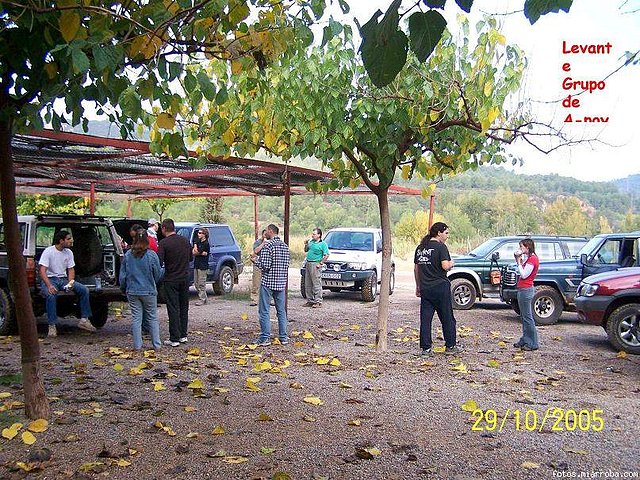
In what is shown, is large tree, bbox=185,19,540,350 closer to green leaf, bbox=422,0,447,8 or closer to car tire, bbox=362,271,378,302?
green leaf, bbox=422,0,447,8

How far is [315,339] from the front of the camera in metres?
11.2

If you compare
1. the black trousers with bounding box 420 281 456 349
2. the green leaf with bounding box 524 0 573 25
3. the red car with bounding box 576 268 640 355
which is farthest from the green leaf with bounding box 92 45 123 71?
the red car with bounding box 576 268 640 355

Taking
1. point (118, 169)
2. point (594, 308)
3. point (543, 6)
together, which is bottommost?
point (594, 308)

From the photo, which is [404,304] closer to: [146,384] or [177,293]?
[177,293]

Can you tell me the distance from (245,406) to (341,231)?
42.8 feet

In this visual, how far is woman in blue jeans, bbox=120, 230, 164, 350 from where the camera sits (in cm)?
958

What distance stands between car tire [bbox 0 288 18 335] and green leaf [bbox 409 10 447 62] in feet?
34.2

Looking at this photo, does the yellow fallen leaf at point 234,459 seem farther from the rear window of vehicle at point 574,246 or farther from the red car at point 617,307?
the rear window of vehicle at point 574,246

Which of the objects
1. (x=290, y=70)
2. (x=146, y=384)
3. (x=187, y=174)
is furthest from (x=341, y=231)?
(x=146, y=384)

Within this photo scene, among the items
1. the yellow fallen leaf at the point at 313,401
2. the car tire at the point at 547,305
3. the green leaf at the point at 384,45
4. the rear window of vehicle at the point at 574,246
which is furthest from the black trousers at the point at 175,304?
the rear window of vehicle at the point at 574,246

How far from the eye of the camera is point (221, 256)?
1859cm

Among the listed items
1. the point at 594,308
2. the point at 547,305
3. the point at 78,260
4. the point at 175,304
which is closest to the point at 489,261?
the point at 547,305

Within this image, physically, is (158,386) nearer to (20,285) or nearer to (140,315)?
(20,285)
